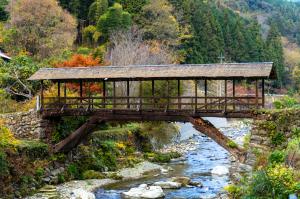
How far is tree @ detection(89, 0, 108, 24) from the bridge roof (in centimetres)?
3402

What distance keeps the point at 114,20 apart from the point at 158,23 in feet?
16.6

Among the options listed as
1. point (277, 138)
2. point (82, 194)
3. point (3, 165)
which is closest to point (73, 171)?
point (82, 194)

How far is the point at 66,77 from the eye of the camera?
82.3ft

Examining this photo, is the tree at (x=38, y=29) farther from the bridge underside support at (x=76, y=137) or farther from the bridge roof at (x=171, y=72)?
the bridge roof at (x=171, y=72)

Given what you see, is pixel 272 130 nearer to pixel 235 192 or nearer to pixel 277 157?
pixel 277 157

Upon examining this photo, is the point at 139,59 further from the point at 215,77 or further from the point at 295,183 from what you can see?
the point at 295,183

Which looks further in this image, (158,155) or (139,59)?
(139,59)

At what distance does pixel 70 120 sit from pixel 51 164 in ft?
10.7

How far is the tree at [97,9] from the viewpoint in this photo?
59031 millimetres

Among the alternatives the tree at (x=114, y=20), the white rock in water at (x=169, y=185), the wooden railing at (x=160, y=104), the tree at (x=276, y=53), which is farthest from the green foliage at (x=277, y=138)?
the tree at (x=276, y=53)

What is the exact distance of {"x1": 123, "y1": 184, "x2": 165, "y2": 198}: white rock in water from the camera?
2305cm

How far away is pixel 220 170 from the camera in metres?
29.0

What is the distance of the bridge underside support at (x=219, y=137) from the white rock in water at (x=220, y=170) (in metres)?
6.14

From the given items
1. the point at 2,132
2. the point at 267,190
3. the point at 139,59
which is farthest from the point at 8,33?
the point at 267,190
